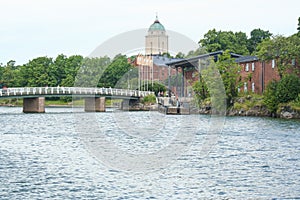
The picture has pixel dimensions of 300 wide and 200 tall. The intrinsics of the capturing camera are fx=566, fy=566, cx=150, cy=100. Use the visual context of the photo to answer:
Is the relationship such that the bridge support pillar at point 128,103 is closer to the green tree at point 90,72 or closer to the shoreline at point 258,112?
the shoreline at point 258,112

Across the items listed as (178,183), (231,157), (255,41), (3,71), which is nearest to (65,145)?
(231,157)

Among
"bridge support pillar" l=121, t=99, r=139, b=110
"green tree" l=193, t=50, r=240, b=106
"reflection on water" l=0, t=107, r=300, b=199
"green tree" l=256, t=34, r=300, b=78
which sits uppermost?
"green tree" l=256, t=34, r=300, b=78

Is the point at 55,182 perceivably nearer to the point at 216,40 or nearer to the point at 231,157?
the point at 231,157

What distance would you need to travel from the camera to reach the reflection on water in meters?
21.6

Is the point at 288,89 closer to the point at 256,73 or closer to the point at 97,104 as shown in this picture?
the point at 256,73

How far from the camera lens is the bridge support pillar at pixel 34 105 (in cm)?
8569

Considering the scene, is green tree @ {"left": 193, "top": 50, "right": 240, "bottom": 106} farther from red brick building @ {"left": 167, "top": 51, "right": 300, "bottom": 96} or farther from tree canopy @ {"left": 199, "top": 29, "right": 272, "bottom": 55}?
tree canopy @ {"left": 199, "top": 29, "right": 272, "bottom": 55}

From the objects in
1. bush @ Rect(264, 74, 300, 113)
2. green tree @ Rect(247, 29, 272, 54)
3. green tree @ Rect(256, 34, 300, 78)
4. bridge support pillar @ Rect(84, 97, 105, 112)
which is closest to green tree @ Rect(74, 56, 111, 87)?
green tree @ Rect(247, 29, 272, 54)

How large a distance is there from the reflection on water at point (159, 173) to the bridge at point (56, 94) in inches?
1639

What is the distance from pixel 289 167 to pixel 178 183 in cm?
640

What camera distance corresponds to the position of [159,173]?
2589cm

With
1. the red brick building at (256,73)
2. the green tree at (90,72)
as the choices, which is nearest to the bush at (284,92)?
the red brick building at (256,73)

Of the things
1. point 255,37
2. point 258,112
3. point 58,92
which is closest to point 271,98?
point 258,112

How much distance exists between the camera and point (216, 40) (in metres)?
126
